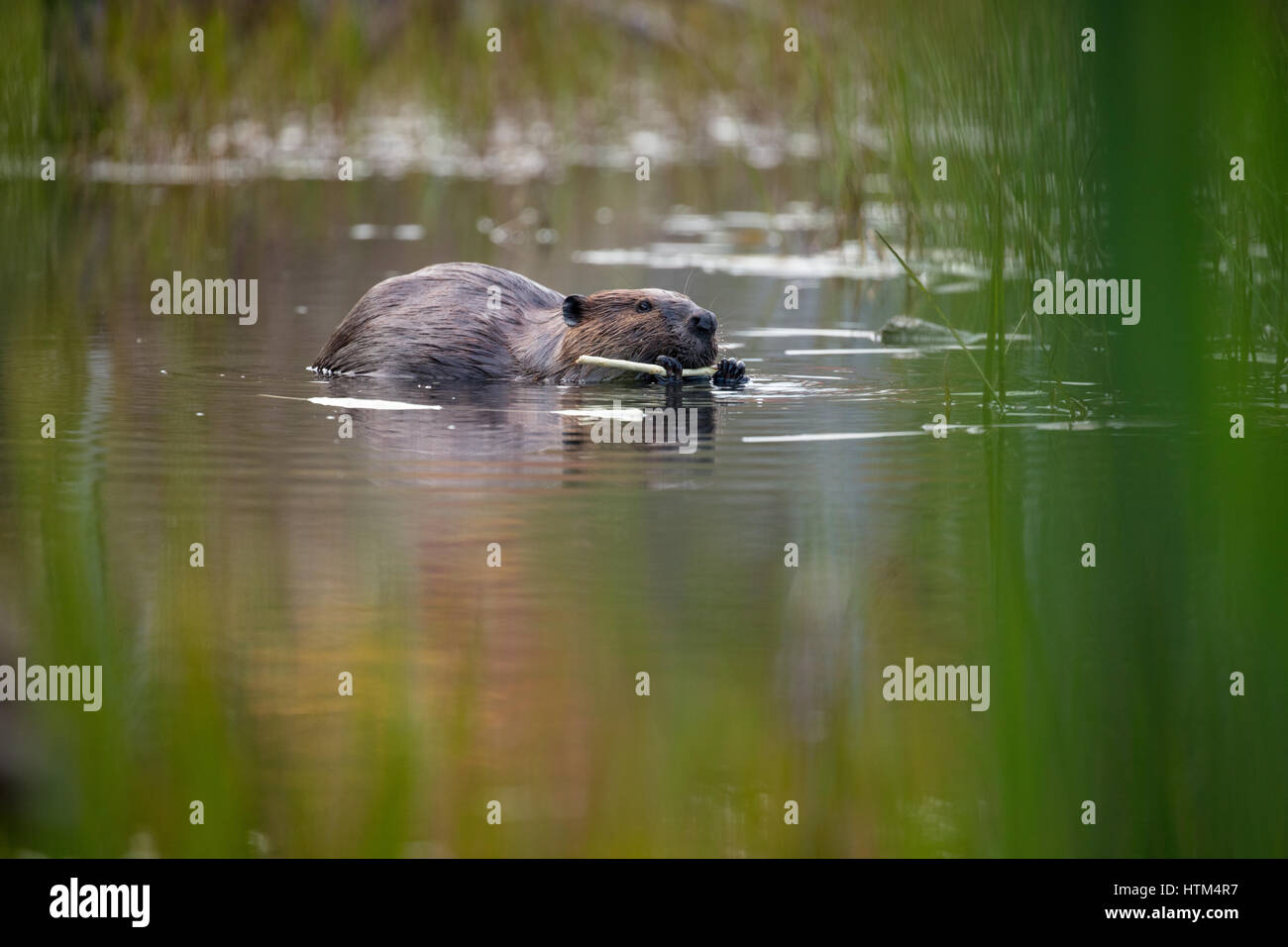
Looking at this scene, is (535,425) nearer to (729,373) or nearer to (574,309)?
(729,373)

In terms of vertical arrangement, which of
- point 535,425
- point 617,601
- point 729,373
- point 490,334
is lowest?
point 617,601

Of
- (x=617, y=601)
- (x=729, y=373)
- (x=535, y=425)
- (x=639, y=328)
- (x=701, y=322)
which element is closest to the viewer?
(x=617, y=601)

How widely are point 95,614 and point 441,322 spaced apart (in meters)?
5.92

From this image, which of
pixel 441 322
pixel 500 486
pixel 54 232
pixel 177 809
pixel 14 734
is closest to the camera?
pixel 177 809

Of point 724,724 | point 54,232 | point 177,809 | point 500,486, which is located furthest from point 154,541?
point 54,232

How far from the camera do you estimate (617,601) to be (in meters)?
4.05

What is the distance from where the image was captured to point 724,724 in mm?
2389

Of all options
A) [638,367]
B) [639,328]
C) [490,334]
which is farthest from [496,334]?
[638,367]

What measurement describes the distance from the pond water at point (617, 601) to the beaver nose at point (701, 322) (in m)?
0.23

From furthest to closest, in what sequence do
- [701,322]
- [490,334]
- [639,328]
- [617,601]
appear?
[490,334]
[639,328]
[701,322]
[617,601]

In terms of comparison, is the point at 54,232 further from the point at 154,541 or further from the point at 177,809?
the point at 177,809

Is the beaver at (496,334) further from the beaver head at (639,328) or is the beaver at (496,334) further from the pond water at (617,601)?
the pond water at (617,601)

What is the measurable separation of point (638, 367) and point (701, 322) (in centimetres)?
33

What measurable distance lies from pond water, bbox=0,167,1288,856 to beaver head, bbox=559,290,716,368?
225mm
